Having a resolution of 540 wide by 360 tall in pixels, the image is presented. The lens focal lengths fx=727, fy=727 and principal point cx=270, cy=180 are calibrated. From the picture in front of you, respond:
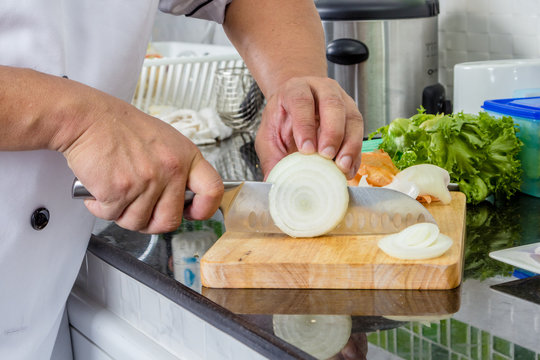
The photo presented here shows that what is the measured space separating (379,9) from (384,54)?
3.9 inches

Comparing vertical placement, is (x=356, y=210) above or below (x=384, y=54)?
below

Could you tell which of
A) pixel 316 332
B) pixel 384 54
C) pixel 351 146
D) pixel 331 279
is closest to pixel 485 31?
pixel 384 54

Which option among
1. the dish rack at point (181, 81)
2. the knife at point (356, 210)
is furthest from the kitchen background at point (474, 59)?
the dish rack at point (181, 81)

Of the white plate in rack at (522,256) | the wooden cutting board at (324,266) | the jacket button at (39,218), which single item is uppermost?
the jacket button at (39,218)

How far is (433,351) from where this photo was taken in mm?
636

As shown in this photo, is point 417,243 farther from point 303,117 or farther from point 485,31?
point 485,31

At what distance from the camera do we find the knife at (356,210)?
84 cm

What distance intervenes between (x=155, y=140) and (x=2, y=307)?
0.97 feet

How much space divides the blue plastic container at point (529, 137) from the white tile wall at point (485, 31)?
1.30 feet

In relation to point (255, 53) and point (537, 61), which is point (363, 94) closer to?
point (537, 61)

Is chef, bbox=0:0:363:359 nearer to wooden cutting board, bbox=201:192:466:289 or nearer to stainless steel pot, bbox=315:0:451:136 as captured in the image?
wooden cutting board, bbox=201:192:466:289

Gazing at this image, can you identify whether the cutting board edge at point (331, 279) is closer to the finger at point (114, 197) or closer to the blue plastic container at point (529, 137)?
the finger at point (114, 197)

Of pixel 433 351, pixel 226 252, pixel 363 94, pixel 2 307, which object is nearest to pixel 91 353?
pixel 2 307

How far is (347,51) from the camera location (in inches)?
59.9
